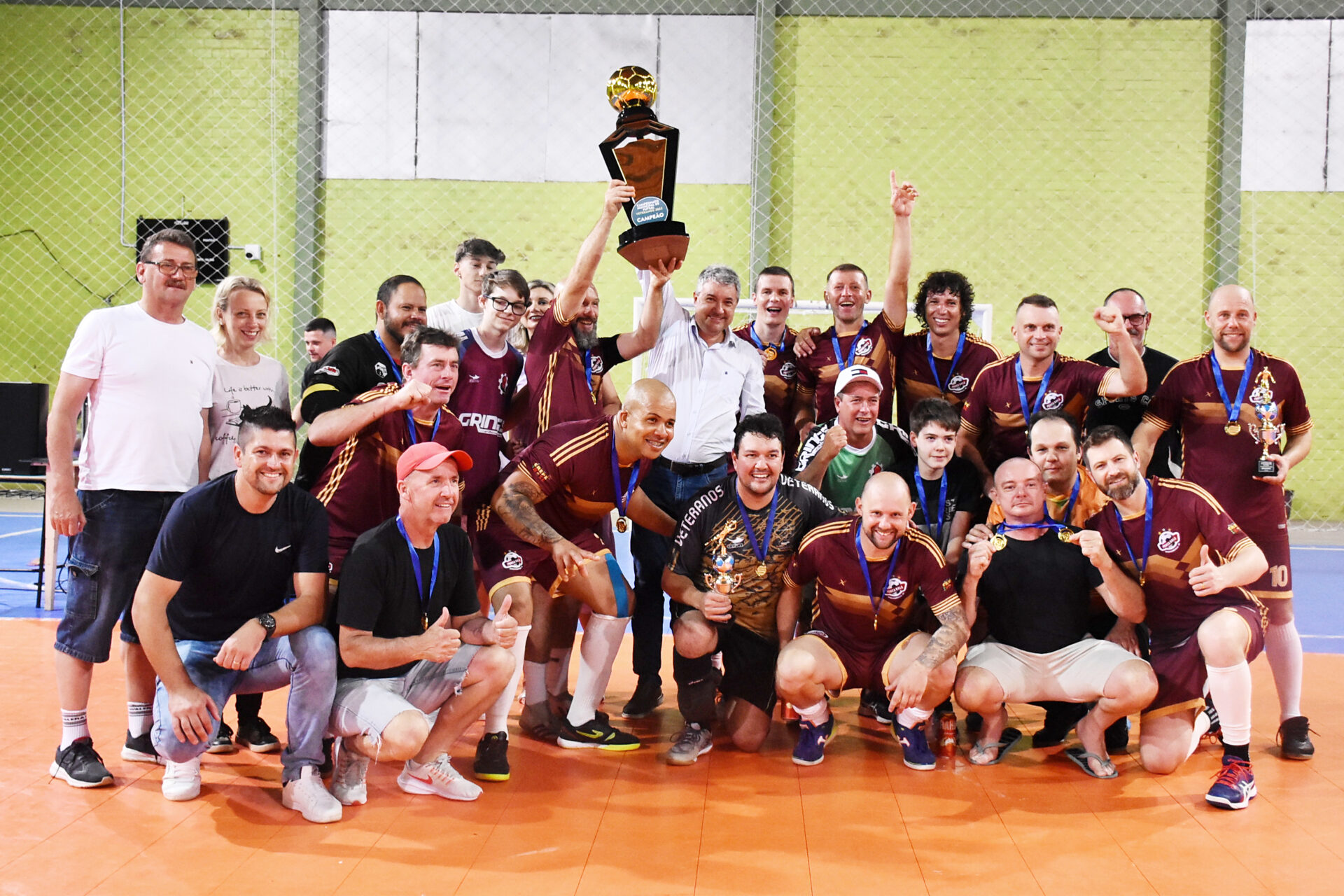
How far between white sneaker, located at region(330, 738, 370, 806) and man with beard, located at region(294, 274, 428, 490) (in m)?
1.08

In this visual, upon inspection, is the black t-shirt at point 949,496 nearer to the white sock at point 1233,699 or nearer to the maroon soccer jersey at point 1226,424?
the maroon soccer jersey at point 1226,424

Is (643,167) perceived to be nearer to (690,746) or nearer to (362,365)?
(362,365)

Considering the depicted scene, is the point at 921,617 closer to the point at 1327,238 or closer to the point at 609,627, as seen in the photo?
the point at 609,627

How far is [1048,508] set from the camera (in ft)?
14.8

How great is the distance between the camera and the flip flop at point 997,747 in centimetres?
420

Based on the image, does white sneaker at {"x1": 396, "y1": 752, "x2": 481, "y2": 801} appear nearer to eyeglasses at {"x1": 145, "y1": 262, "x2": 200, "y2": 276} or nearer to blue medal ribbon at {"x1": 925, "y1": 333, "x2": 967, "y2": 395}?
eyeglasses at {"x1": 145, "y1": 262, "x2": 200, "y2": 276}

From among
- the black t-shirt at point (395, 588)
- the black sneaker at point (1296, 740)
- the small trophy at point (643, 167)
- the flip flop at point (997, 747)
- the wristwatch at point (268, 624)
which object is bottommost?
the flip flop at point (997, 747)

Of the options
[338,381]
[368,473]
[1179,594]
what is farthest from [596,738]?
[1179,594]

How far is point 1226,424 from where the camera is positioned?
457cm

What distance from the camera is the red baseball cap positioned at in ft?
11.6

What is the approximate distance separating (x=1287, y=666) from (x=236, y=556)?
4.21 m

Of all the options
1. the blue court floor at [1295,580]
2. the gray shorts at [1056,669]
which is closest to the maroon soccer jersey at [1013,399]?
the gray shorts at [1056,669]

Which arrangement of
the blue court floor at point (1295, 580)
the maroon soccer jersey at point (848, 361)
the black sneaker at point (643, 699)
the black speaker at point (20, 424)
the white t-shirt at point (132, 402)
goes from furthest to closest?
the black speaker at point (20, 424) < the blue court floor at point (1295, 580) < the maroon soccer jersey at point (848, 361) < the black sneaker at point (643, 699) < the white t-shirt at point (132, 402)

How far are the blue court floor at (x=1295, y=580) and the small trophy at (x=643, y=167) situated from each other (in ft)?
13.1
